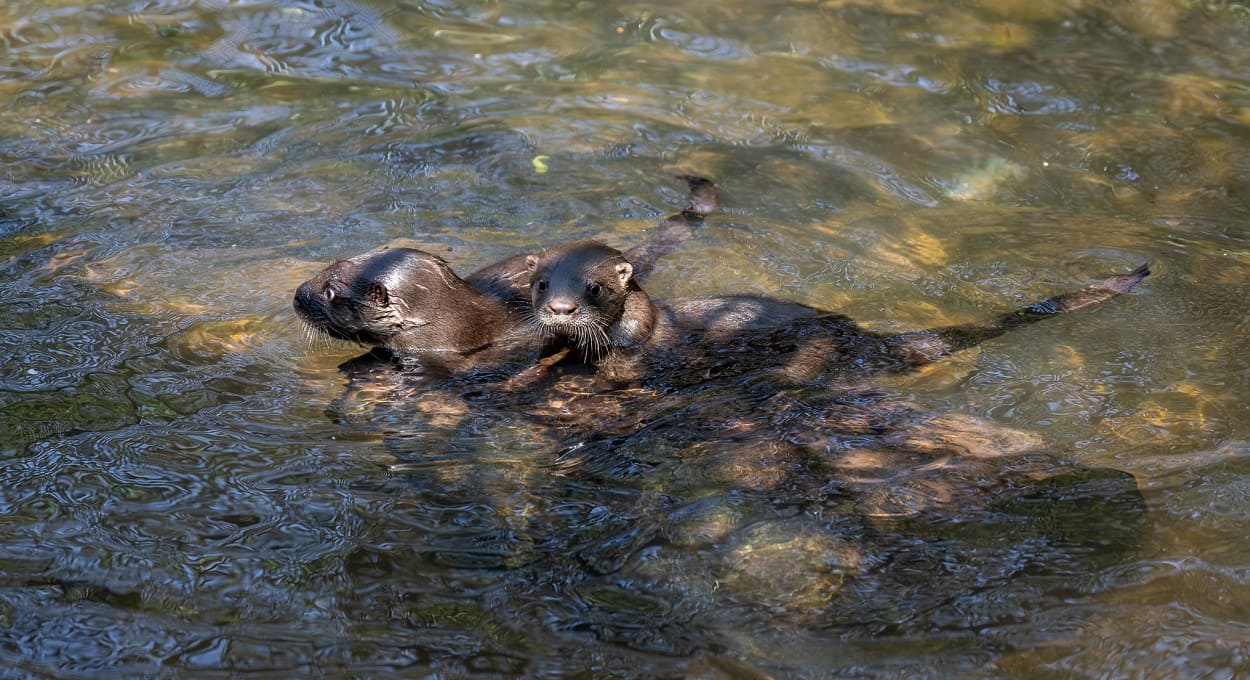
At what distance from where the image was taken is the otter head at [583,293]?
4.32 meters

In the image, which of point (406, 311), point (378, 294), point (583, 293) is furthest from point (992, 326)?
point (378, 294)

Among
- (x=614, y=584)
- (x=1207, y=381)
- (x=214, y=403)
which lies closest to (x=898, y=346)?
(x=1207, y=381)

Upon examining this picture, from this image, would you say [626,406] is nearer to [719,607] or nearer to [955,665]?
[719,607]

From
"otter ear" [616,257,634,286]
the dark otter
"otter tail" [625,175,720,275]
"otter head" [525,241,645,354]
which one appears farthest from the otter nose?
"otter tail" [625,175,720,275]

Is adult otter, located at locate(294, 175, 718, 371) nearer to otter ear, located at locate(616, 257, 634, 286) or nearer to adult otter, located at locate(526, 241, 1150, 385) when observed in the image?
adult otter, located at locate(526, 241, 1150, 385)

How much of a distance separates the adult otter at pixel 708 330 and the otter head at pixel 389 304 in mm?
365

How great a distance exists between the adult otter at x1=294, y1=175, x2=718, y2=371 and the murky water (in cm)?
21

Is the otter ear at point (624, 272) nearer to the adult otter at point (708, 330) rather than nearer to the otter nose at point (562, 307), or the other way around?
the adult otter at point (708, 330)

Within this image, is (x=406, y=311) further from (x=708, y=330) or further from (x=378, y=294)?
(x=708, y=330)

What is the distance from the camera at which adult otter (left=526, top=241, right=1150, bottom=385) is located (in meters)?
4.33

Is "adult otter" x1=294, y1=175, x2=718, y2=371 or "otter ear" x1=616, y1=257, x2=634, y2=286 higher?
"otter ear" x1=616, y1=257, x2=634, y2=286

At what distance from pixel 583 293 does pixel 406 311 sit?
702 millimetres

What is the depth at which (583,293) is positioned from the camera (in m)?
4.37

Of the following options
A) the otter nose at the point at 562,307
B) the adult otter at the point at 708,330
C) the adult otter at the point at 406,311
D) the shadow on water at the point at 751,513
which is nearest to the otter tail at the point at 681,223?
the adult otter at the point at 708,330
